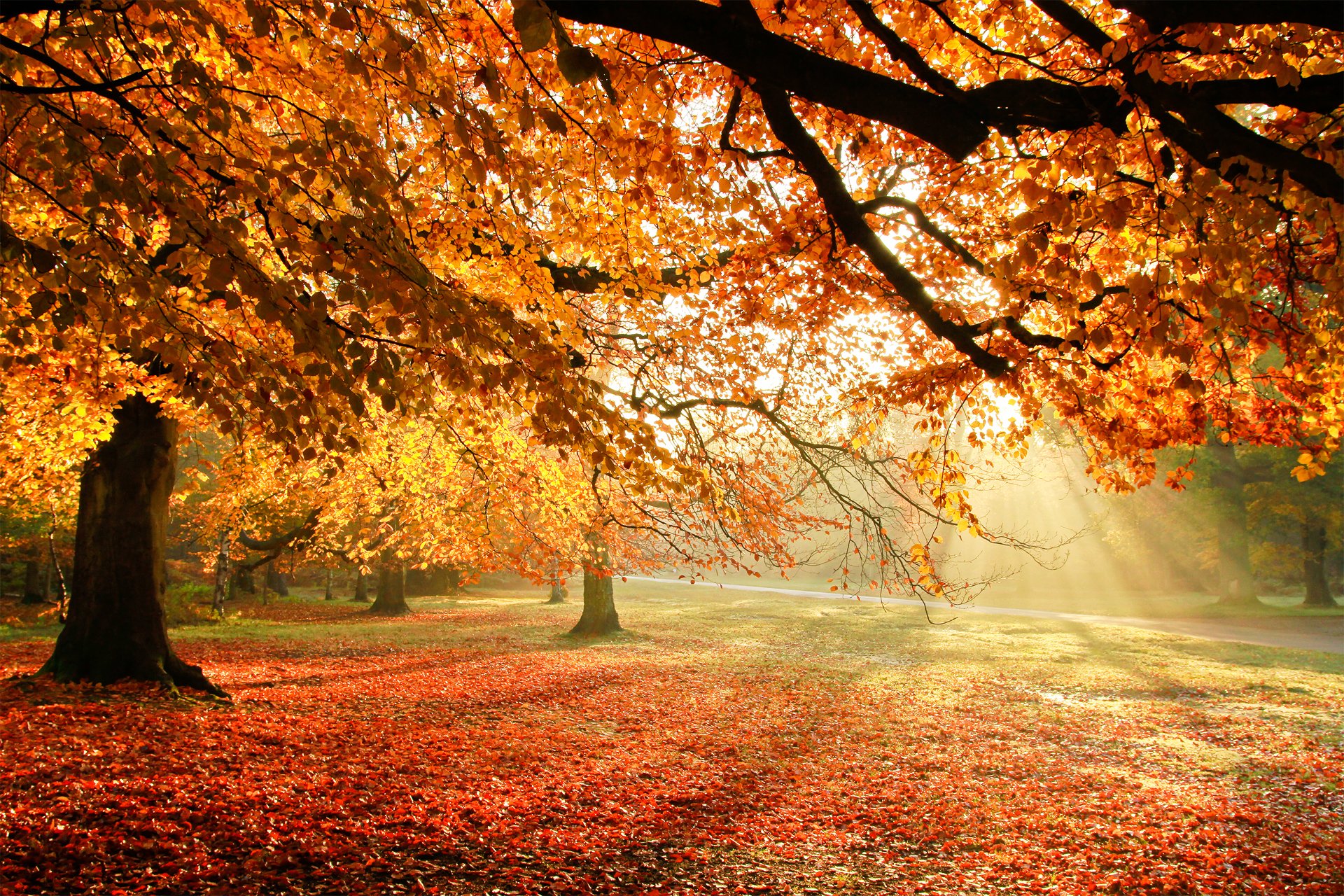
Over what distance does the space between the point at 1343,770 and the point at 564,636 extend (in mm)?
14780

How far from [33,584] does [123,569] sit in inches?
853

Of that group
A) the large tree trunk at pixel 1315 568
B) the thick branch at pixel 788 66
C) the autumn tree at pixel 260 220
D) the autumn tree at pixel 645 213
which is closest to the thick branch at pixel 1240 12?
the autumn tree at pixel 645 213

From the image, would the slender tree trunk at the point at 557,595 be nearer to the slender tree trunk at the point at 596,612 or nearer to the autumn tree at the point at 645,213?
the slender tree trunk at the point at 596,612

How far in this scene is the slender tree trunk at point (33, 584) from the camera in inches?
937

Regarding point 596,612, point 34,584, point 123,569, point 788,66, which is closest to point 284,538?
point 596,612

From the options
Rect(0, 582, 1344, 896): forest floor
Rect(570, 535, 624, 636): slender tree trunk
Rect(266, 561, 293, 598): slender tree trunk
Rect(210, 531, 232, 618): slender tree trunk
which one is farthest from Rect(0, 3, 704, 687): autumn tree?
Rect(266, 561, 293, 598): slender tree trunk

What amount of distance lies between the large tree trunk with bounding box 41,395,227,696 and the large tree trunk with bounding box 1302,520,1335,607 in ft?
108

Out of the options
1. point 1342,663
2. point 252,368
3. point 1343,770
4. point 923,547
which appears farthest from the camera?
point 1342,663

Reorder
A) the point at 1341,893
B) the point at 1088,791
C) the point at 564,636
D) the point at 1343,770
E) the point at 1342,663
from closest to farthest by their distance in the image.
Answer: the point at 1341,893, the point at 1088,791, the point at 1343,770, the point at 1342,663, the point at 564,636

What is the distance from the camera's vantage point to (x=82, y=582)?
8.93 m

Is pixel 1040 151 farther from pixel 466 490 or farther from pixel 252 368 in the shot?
pixel 466 490

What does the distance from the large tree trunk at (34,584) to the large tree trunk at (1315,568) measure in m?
43.1

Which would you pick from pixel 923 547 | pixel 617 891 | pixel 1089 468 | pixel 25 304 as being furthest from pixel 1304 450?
pixel 25 304

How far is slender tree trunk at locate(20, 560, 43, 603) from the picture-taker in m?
23.8
